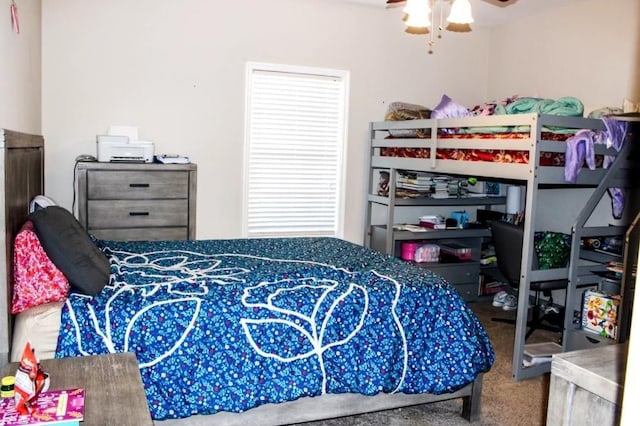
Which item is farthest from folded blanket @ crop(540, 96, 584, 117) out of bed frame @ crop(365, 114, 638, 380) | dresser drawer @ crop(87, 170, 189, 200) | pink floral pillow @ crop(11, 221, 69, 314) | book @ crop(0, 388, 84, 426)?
book @ crop(0, 388, 84, 426)

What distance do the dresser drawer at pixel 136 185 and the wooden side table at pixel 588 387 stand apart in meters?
3.16

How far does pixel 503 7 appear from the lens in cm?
461

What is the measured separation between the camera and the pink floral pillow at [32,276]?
2.09 metres

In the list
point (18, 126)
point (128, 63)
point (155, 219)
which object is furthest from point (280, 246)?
point (128, 63)

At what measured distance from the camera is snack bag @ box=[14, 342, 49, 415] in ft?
4.47

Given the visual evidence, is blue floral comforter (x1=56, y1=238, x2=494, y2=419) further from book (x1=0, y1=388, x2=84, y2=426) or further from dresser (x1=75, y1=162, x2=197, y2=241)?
dresser (x1=75, y1=162, x2=197, y2=241)

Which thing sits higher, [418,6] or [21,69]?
[418,6]

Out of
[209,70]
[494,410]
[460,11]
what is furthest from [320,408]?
[209,70]

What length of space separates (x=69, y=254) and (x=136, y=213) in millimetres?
1646

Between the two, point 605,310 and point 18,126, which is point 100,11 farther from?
point 605,310

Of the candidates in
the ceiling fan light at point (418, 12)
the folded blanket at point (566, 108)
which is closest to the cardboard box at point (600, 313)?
the folded blanket at point (566, 108)

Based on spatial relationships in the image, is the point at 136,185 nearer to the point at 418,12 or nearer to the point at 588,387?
the point at 418,12

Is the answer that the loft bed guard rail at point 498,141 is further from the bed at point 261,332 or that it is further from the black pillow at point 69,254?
the black pillow at point 69,254

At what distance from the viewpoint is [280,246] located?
3461mm
